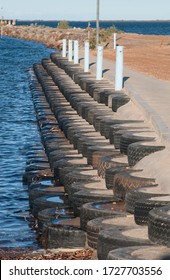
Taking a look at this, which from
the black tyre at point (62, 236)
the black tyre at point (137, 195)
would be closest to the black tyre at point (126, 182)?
the black tyre at point (137, 195)

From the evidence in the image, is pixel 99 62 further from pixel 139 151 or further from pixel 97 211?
pixel 97 211

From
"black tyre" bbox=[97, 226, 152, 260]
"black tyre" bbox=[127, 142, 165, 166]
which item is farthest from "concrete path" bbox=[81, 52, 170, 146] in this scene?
"black tyre" bbox=[97, 226, 152, 260]

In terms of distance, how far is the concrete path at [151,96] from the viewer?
18.6 metres

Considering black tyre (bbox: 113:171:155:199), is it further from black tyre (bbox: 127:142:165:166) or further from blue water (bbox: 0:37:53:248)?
black tyre (bbox: 127:142:165:166)

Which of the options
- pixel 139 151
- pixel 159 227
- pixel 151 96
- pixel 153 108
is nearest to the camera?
pixel 159 227

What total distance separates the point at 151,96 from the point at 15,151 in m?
3.70

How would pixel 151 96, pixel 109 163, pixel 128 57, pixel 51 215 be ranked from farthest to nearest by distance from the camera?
1. pixel 128 57
2. pixel 151 96
3. pixel 109 163
4. pixel 51 215

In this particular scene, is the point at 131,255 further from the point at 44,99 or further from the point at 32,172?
the point at 44,99

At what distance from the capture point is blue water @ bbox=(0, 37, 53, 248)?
1499 centimetres

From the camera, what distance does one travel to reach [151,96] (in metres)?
26.2

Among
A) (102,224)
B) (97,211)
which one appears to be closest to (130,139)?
(97,211)

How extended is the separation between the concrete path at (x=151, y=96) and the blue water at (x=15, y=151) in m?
2.69

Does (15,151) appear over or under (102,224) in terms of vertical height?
under
